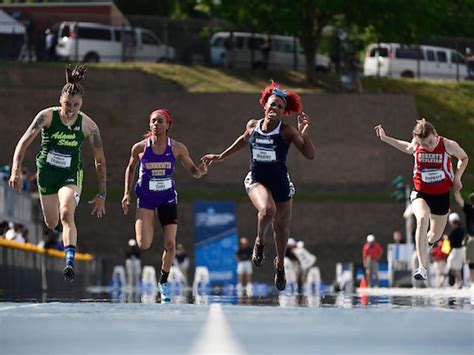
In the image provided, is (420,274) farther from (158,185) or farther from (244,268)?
(244,268)

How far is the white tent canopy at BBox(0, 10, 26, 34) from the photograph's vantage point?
74375 mm

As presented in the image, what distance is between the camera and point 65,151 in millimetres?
19203

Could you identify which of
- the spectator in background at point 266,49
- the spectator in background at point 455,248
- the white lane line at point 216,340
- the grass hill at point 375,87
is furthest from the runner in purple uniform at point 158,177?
the spectator in background at point 266,49

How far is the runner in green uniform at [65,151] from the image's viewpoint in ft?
62.1

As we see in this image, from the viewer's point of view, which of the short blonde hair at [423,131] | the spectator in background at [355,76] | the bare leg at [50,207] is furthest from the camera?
the spectator in background at [355,76]

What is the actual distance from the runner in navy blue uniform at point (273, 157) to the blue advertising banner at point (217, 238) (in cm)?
4415

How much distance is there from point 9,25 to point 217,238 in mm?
15604

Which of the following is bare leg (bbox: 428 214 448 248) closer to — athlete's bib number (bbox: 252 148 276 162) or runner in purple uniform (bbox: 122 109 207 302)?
athlete's bib number (bbox: 252 148 276 162)

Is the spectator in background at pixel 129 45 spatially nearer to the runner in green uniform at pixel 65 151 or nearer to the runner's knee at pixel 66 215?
the runner in green uniform at pixel 65 151

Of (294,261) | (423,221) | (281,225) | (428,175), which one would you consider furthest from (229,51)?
(281,225)

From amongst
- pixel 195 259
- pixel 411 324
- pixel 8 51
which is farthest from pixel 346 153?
pixel 411 324

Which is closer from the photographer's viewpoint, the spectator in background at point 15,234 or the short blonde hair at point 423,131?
the short blonde hair at point 423,131

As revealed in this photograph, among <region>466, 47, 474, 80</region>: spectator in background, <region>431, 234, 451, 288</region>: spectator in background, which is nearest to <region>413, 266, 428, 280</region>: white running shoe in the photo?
<region>431, 234, 451, 288</region>: spectator in background

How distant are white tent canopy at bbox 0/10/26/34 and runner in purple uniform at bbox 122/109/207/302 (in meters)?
55.0
